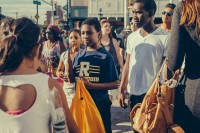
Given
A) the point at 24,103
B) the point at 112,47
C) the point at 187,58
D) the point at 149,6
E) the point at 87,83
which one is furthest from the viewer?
the point at 112,47

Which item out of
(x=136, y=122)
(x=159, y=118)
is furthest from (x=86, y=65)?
(x=159, y=118)

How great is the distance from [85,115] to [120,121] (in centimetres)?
381

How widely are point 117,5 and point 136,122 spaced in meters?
59.3

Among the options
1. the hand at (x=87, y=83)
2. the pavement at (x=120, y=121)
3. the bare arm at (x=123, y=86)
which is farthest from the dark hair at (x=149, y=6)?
the pavement at (x=120, y=121)

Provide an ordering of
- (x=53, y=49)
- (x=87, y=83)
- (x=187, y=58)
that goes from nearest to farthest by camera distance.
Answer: (x=187, y=58), (x=87, y=83), (x=53, y=49)

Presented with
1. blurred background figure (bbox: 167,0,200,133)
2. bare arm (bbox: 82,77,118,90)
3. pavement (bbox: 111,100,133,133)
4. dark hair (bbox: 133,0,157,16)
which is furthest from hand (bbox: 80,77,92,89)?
pavement (bbox: 111,100,133,133)

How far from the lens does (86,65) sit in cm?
491

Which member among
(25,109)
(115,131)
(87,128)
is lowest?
(115,131)

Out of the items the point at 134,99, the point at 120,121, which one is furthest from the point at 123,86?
the point at 120,121

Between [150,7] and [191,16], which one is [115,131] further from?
[191,16]

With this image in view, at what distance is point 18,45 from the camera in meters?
2.54

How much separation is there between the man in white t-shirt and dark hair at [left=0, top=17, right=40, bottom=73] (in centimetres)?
237

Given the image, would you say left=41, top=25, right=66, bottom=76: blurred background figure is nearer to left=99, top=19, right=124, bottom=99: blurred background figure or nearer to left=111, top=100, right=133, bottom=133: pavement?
left=99, top=19, right=124, bottom=99: blurred background figure

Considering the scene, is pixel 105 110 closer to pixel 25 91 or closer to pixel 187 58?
pixel 187 58
